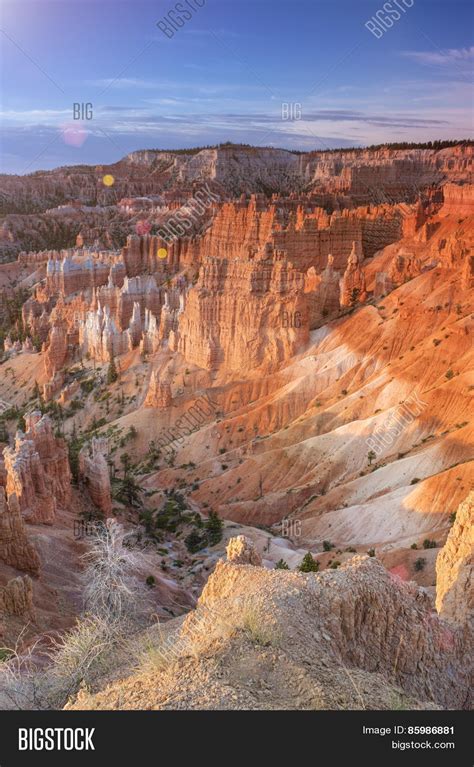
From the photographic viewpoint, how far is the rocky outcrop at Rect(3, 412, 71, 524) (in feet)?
85.9

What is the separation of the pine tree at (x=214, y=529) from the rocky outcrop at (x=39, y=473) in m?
6.15

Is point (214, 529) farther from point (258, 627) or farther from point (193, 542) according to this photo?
point (258, 627)

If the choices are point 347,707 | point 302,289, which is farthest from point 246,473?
point 347,707

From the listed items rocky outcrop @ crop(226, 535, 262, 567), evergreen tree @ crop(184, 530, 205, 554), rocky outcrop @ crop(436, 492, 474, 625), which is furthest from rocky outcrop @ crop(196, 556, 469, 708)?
evergreen tree @ crop(184, 530, 205, 554)

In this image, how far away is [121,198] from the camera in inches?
5758

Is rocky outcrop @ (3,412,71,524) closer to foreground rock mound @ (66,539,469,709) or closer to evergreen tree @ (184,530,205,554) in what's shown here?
evergreen tree @ (184,530,205,554)

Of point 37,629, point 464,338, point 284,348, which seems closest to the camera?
point 37,629

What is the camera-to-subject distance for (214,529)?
32531 mm

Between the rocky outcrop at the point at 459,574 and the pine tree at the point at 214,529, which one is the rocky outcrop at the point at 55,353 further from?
the rocky outcrop at the point at 459,574

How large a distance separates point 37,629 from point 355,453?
2164 centimetres

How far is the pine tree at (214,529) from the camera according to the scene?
1230 inches

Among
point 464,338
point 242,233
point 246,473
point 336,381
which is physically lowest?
point 246,473
